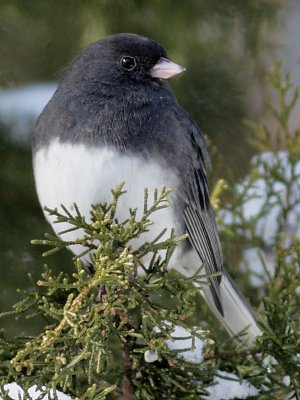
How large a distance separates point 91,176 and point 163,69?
15.5 inches

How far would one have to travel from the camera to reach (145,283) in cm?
153

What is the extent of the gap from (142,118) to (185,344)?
22.1 inches

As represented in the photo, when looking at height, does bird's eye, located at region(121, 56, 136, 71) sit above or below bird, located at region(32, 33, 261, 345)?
above

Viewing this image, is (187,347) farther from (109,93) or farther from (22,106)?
(22,106)

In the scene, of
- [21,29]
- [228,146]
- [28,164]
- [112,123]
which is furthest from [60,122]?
[228,146]

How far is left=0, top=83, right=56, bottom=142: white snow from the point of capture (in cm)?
250

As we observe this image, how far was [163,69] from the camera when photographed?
2.08 m

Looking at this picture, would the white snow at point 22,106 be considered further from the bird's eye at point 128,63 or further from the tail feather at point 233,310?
the tail feather at point 233,310

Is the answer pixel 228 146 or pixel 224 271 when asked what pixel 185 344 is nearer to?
pixel 224 271

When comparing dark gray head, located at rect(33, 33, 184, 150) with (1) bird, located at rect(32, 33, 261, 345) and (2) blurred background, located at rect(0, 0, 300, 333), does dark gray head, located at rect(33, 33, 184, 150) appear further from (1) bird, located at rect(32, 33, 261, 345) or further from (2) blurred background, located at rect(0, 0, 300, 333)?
(2) blurred background, located at rect(0, 0, 300, 333)

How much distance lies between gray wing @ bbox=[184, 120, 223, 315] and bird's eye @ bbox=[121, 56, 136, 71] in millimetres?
214

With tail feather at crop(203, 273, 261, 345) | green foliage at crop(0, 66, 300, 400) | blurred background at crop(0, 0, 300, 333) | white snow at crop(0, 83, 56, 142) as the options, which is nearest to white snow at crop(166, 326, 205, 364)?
green foliage at crop(0, 66, 300, 400)

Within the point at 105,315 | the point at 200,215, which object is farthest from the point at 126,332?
the point at 200,215

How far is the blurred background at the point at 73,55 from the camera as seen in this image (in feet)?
7.93
